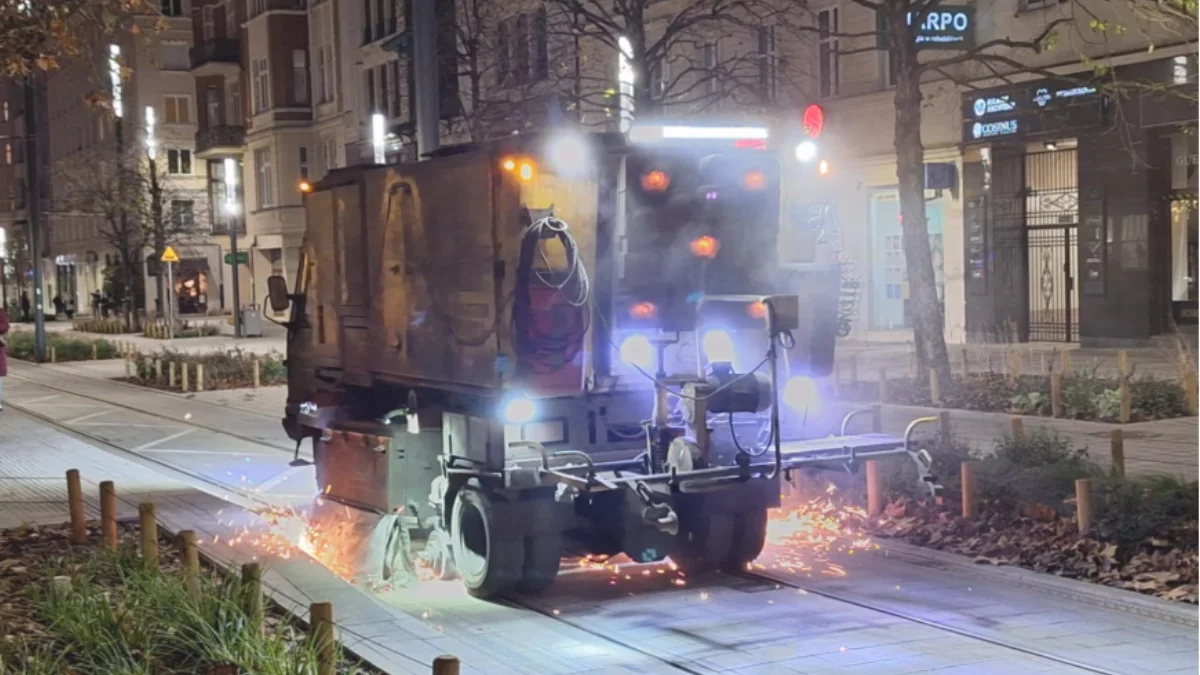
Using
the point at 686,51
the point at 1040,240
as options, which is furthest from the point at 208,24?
the point at 1040,240

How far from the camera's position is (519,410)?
348 inches

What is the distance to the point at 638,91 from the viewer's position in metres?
20.3

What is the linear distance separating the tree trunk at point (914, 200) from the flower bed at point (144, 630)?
1183 centimetres

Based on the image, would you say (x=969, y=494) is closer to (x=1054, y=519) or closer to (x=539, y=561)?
(x=1054, y=519)

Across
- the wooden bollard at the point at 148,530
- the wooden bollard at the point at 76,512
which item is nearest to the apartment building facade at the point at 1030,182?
the wooden bollard at the point at 76,512

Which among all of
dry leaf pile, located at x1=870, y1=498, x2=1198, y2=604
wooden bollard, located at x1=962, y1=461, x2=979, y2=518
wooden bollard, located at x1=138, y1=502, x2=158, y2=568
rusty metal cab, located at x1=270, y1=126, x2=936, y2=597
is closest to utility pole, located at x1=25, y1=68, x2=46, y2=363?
rusty metal cab, located at x1=270, y1=126, x2=936, y2=597

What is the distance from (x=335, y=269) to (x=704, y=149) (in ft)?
11.4

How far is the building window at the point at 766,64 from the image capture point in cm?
2529

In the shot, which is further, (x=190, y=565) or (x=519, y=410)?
(x=519, y=410)

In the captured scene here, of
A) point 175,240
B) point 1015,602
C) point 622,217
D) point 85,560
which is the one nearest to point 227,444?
point 85,560

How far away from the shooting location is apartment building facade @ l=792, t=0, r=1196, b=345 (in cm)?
2444

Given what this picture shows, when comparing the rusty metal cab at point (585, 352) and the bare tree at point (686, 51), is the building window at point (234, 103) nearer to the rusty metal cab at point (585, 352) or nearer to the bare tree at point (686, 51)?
the bare tree at point (686, 51)

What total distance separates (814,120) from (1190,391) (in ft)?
29.7

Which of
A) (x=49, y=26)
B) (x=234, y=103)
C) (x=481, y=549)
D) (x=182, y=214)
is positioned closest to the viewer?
(x=481, y=549)
